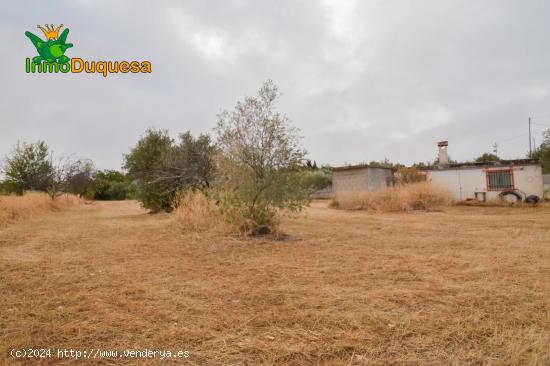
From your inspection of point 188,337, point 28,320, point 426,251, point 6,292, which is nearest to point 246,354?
point 188,337

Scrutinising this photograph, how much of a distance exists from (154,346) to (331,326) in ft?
4.25

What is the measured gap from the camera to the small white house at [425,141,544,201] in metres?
17.6

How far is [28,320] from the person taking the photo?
2.71 metres

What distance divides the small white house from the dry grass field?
576 inches

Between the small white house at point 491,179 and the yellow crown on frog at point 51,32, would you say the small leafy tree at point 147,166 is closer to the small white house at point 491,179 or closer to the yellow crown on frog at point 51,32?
the yellow crown on frog at point 51,32

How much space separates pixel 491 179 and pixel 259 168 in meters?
16.9

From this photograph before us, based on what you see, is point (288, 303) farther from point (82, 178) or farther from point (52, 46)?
point (82, 178)

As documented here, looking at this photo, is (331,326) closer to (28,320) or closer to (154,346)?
(154,346)

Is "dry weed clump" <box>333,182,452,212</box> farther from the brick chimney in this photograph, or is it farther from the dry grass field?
the dry grass field

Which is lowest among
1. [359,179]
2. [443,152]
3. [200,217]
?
[200,217]

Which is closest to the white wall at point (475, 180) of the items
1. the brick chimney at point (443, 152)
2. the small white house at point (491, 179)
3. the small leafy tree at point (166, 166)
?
the small white house at point (491, 179)

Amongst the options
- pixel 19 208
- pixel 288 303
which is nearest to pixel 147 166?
pixel 19 208

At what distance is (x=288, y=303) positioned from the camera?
A: 10.3 feet
